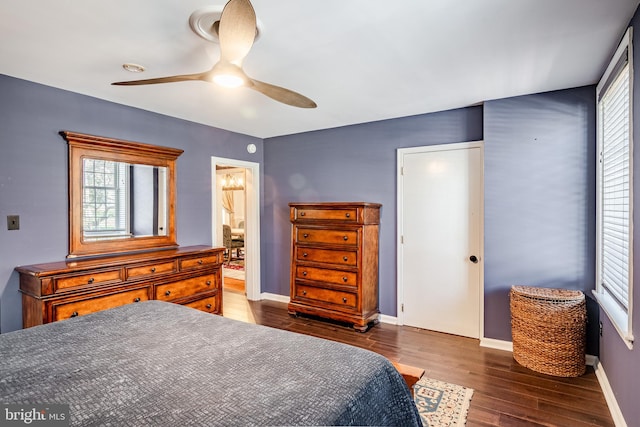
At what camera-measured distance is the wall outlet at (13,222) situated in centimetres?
272

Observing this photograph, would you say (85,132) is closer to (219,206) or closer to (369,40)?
(369,40)

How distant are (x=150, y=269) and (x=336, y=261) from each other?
195cm

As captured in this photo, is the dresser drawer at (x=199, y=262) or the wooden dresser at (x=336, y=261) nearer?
the dresser drawer at (x=199, y=262)

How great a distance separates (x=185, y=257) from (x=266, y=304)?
5.71 ft

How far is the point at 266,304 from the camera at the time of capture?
491 centimetres

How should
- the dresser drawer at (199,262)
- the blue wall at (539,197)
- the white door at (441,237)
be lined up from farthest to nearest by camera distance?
the white door at (441,237)
the dresser drawer at (199,262)
the blue wall at (539,197)

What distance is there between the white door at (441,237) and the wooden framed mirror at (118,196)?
2.71 meters

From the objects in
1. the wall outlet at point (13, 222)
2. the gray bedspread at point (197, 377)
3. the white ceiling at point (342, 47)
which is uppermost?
the white ceiling at point (342, 47)

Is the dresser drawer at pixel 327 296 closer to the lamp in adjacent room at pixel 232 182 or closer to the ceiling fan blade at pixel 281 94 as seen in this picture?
the ceiling fan blade at pixel 281 94

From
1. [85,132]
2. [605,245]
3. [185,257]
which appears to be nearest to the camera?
[605,245]

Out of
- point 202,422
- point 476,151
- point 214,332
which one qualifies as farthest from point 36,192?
point 476,151

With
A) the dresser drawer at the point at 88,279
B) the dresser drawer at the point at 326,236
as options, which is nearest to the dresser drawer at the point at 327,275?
the dresser drawer at the point at 326,236

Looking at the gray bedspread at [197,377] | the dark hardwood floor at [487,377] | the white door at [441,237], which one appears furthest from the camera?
Answer: the white door at [441,237]

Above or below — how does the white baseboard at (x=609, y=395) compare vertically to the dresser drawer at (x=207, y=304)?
below
